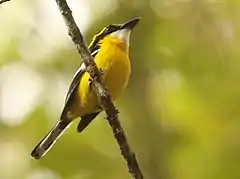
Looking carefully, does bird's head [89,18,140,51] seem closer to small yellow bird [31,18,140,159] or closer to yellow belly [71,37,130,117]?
small yellow bird [31,18,140,159]

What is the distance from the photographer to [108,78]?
367 cm

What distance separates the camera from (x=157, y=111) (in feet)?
16.0

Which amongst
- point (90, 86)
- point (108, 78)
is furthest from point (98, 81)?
point (108, 78)

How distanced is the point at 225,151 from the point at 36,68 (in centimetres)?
259

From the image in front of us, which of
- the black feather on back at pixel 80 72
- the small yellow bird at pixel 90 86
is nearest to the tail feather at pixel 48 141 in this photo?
the small yellow bird at pixel 90 86

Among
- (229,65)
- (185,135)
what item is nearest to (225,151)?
(185,135)

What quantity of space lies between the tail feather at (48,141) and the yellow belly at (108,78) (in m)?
0.13

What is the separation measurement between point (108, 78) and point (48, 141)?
22.3 inches

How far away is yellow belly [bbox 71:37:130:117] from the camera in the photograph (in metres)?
3.63

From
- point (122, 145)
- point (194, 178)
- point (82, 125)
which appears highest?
point (122, 145)

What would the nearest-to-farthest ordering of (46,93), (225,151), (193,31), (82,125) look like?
(82,125)
(225,151)
(193,31)
(46,93)

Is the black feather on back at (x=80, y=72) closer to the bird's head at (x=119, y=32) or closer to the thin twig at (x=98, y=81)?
the bird's head at (x=119, y=32)

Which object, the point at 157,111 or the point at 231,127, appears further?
the point at 157,111

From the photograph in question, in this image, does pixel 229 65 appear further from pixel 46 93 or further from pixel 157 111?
pixel 46 93
